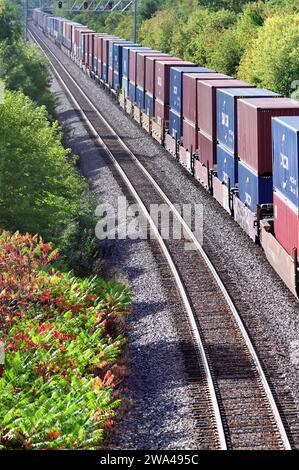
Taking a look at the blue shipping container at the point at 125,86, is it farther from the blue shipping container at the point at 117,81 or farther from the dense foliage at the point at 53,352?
the dense foliage at the point at 53,352

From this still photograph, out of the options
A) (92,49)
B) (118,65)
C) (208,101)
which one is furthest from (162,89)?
(92,49)

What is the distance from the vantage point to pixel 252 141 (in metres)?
25.7

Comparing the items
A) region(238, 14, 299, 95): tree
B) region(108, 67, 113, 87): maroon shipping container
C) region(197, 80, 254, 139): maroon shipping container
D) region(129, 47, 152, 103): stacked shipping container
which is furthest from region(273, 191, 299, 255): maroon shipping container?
region(108, 67, 113, 87): maroon shipping container

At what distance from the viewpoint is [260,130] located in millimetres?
25094

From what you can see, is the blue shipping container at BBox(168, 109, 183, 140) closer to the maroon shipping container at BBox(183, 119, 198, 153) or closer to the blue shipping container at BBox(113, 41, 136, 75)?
the maroon shipping container at BBox(183, 119, 198, 153)

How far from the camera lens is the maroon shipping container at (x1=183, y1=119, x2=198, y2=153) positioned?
36350 mm

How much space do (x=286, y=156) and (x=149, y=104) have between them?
2920 cm

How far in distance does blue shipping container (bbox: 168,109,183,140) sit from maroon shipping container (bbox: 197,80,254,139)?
15.4 feet

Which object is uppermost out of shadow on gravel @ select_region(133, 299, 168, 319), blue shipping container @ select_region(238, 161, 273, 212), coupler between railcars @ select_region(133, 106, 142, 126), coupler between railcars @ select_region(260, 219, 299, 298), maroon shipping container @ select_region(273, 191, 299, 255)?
coupler between railcars @ select_region(133, 106, 142, 126)

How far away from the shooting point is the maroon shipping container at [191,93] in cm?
3612

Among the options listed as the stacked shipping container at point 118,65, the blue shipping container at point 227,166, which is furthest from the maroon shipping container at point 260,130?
the stacked shipping container at point 118,65

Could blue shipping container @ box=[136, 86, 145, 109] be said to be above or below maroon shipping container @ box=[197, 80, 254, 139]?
above
